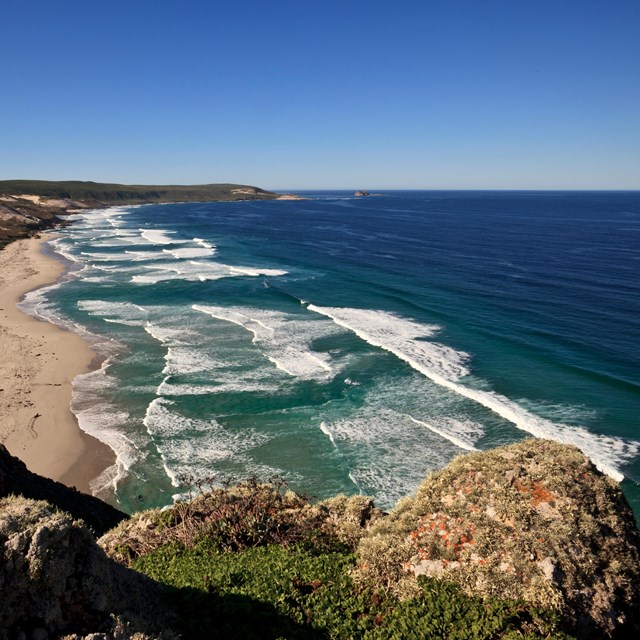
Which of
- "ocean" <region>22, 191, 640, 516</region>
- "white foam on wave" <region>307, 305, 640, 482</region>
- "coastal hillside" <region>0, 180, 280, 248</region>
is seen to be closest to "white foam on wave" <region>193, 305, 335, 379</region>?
"ocean" <region>22, 191, 640, 516</region>

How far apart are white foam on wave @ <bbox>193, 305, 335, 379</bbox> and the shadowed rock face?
1425 centimetres

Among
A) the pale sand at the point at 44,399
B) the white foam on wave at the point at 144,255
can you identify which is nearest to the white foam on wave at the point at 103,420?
the pale sand at the point at 44,399

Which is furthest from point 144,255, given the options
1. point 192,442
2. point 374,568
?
point 374,568

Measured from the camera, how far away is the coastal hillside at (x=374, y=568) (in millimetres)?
6367

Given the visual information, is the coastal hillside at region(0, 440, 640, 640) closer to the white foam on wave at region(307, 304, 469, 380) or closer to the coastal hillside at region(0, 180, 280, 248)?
the white foam on wave at region(307, 304, 469, 380)

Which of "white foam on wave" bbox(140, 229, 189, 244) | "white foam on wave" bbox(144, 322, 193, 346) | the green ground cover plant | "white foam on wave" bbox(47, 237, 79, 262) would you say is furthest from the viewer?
"white foam on wave" bbox(140, 229, 189, 244)

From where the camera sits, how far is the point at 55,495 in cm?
1358

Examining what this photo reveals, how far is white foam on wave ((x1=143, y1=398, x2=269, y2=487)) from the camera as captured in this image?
19.8m

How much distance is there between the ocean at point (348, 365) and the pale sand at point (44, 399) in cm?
90

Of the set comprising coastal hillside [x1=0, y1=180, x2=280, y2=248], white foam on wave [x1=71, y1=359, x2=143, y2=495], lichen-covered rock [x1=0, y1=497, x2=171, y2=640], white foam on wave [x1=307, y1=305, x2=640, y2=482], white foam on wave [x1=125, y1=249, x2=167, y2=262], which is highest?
coastal hillside [x1=0, y1=180, x2=280, y2=248]

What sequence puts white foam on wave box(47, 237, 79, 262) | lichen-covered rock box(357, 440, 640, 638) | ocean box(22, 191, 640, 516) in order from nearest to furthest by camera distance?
lichen-covered rock box(357, 440, 640, 638) < ocean box(22, 191, 640, 516) < white foam on wave box(47, 237, 79, 262)

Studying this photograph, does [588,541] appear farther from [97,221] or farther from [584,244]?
[97,221]

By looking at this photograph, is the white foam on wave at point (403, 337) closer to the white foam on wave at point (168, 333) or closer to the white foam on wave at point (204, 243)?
the white foam on wave at point (168, 333)

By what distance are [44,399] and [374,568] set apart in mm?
22662
